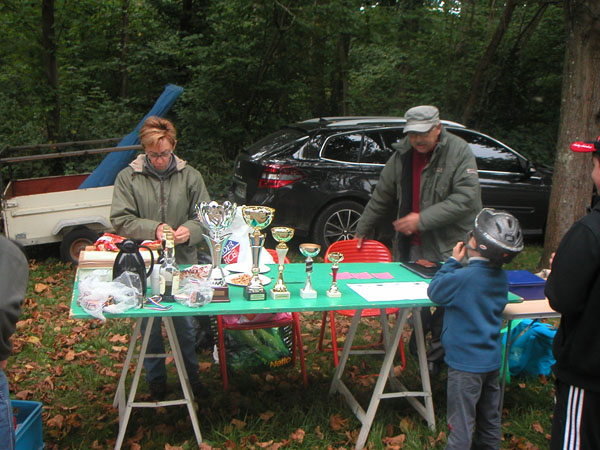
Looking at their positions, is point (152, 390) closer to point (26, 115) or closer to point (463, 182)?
point (463, 182)

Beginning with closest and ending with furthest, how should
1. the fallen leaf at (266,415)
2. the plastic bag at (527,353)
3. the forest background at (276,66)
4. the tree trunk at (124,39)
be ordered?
the fallen leaf at (266,415) < the plastic bag at (527,353) < the forest background at (276,66) < the tree trunk at (124,39)

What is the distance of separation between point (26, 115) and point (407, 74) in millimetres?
7760

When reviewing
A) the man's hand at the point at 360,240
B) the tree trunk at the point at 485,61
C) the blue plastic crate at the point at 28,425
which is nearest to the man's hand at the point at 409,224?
the man's hand at the point at 360,240

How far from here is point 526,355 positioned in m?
4.07

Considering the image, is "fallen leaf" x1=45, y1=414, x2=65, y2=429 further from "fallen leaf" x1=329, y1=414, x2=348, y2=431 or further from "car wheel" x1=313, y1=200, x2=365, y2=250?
"car wheel" x1=313, y1=200, x2=365, y2=250

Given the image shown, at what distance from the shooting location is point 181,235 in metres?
3.36

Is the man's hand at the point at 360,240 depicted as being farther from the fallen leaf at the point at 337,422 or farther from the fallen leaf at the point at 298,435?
the fallen leaf at the point at 298,435

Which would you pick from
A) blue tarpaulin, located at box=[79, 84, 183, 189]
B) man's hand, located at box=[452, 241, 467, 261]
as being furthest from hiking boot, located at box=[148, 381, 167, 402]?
blue tarpaulin, located at box=[79, 84, 183, 189]

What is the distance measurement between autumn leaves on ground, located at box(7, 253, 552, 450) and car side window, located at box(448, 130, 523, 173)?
3.80m

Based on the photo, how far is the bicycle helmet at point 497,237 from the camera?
2617mm

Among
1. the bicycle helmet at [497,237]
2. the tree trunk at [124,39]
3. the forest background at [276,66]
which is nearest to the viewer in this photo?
the bicycle helmet at [497,237]

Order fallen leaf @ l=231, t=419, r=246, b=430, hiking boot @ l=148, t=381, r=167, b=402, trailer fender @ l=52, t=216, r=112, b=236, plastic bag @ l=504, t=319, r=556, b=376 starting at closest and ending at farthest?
1. fallen leaf @ l=231, t=419, r=246, b=430
2. hiking boot @ l=148, t=381, r=167, b=402
3. plastic bag @ l=504, t=319, r=556, b=376
4. trailer fender @ l=52, t=216, r=112, b=236

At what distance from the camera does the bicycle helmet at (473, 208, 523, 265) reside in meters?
2.62

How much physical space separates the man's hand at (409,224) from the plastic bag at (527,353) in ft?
3.53
